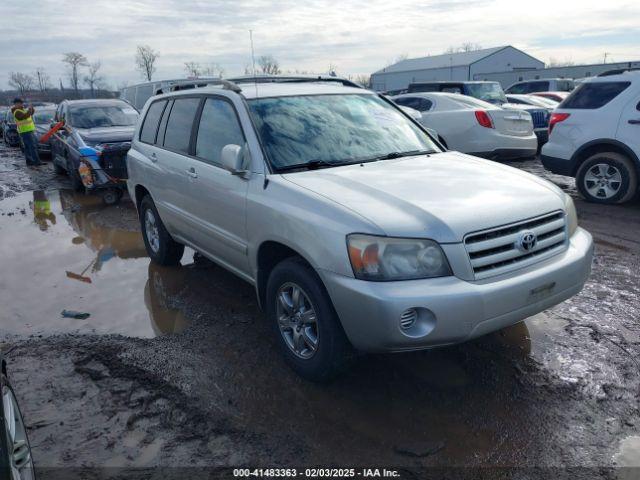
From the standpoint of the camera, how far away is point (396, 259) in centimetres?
283

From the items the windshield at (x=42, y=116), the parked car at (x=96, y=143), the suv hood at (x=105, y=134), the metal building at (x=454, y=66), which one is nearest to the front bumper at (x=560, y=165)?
the parked car at (x=96, y=143)

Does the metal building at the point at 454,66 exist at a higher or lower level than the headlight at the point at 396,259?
higher

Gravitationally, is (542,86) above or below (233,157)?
above

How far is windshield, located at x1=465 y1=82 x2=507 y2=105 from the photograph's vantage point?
1345 cm

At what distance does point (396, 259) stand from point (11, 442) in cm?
191

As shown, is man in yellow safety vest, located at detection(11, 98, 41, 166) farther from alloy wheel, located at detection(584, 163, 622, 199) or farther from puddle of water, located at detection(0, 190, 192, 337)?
alloy wheel, located at detection(584, 163, 622, 199)

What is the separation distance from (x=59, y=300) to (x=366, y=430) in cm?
355

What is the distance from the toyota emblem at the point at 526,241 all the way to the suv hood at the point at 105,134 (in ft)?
25.9

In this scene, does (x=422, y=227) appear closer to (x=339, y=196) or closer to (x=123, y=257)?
(x=339, y=196)

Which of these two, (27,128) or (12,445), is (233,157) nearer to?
(12,445)

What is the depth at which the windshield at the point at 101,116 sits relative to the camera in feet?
34.2

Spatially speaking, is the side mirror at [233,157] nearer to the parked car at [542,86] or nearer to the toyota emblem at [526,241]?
the toyota emblem at [526,241]

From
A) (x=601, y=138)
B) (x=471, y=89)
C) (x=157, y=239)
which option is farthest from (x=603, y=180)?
(x=471, y=89)

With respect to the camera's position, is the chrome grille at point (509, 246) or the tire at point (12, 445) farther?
the chrome grille at point (509, 246)
